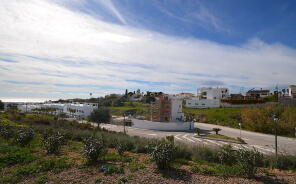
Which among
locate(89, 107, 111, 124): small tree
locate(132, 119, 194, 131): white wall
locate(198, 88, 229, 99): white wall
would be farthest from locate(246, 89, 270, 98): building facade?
locate(89, 107, 111, 124): small tree

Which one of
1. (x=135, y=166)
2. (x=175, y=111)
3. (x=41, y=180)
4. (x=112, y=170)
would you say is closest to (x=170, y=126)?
(x=175, y=111)

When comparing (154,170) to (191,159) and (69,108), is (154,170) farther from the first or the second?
(69,108)

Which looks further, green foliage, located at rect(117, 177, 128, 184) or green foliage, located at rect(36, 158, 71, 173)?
green foliage, located at rect(36, 158, 71, 173)

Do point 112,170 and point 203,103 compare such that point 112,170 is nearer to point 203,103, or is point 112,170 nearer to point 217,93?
point 203,103

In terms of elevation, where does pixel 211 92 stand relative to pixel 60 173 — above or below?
above

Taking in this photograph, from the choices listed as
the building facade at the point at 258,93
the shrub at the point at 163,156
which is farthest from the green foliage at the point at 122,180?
the building facade at the point at 258,93

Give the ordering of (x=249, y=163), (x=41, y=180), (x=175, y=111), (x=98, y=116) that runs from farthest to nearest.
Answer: (x=175, y=111) → (x=98, y=116) → (x=249, y=163) → (x=41, y=180)

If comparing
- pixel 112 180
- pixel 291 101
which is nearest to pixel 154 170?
pixel 112 180

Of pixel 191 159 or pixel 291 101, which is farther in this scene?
pixel 291 101

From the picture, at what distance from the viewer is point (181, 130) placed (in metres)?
32.0

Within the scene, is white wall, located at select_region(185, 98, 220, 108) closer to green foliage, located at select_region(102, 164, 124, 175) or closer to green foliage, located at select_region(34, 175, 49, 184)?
green foliage, located at select_region(102, 164, 124, 175)

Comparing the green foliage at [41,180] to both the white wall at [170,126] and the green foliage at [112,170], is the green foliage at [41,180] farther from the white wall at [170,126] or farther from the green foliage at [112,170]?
the white wall at [170,126]

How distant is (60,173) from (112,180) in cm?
210

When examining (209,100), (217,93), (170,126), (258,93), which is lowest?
(170,126)
